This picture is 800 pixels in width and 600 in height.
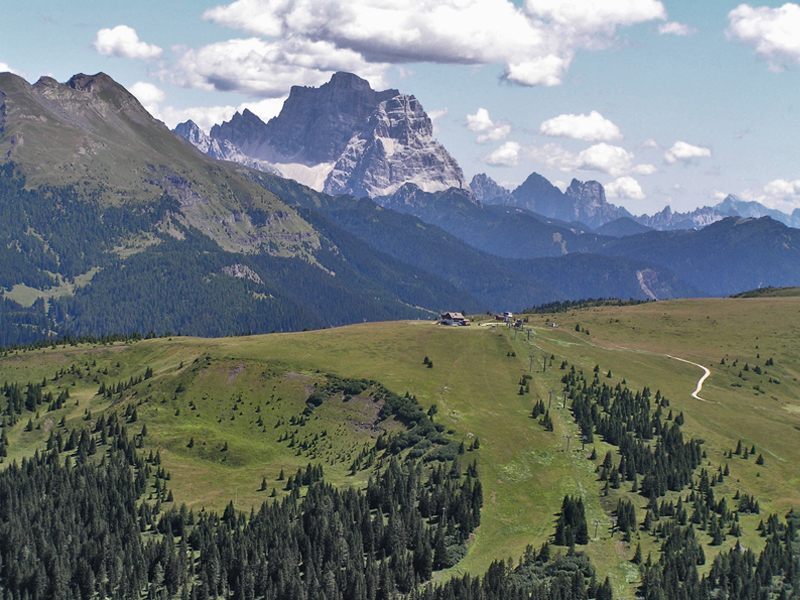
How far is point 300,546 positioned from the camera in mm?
165500

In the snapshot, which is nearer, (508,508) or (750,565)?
(750,565)

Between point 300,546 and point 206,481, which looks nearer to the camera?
point 300,546

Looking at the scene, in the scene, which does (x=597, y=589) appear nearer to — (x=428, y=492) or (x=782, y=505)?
(x=428, y=492)

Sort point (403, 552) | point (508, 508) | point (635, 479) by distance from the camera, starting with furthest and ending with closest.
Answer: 1. point (635, 479)
2. point (508, 508)
3. point (403, 552)

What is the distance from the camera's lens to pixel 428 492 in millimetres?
179625

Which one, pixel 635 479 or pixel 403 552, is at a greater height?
pixel 635 479

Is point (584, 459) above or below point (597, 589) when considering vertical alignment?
above

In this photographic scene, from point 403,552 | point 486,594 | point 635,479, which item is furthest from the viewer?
point 635,479

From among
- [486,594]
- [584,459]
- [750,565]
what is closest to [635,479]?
[584,459]

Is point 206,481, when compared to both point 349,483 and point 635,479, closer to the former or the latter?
point 349,483

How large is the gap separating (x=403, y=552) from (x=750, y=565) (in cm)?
6452

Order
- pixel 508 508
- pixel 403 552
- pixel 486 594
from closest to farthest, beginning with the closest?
pixel 486 594
pixel 403 552
pixel 508 508

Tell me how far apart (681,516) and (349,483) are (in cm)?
7225

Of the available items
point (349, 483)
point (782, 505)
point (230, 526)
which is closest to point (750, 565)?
point (782, 505)
